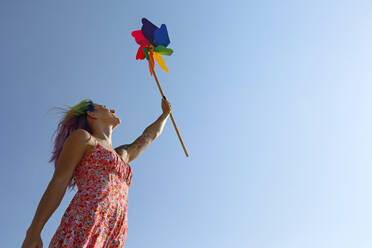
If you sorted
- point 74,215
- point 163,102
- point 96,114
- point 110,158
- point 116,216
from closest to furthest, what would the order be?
point 74,215
point 116,216
point 110,158
point 96,114
point 163,102

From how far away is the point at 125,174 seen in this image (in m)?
3.23

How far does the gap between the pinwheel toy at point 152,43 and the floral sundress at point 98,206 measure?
1856 millimetres

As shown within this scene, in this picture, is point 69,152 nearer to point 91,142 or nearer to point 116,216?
point 91,142

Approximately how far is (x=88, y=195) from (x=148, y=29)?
2634 millimetres

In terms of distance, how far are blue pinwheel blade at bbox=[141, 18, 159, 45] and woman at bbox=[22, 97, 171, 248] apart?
66.7 inches

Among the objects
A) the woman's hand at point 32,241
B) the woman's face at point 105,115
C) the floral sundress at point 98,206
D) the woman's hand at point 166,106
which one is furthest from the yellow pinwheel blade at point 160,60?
the woman's hand at point 32,241

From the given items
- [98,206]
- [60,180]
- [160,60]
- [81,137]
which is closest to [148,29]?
[160,60]

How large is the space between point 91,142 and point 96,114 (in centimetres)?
63

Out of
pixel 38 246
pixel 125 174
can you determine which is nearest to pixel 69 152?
pixel 125 174

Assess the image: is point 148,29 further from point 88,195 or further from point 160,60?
point 88,195

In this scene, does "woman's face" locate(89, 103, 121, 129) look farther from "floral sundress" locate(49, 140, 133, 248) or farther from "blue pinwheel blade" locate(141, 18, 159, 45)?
"blue pinwheel blade" locate(141, 18, 159, 45)

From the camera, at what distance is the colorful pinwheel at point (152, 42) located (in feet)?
15.9

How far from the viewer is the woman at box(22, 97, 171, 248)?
2646 mm

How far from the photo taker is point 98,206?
278cm
